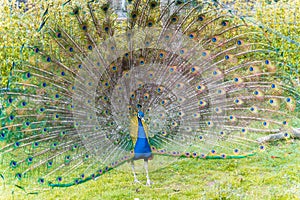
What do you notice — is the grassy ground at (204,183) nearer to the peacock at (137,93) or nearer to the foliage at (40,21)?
the peacock at (137,93)

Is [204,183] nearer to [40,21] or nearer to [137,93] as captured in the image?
[137,93]

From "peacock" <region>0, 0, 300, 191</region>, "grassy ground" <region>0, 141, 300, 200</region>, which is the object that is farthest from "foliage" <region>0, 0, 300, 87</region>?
"grassy ground" <region>0, 141, 300, 200</region>

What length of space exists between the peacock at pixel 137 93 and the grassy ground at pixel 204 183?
324 millimetres

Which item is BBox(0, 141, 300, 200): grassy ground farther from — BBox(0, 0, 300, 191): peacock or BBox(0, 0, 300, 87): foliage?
BBox(0, 0, 300, 87): foliage

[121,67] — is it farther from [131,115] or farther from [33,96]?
[33,96]

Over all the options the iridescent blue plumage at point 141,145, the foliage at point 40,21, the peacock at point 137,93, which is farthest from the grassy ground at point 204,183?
the foliage at point 40,21

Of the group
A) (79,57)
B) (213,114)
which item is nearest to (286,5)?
(213,114)

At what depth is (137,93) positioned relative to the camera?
14.8 ft

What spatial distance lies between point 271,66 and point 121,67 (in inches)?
71.0

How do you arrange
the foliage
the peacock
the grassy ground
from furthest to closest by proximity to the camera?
the foliage < the grassy ground < the peacock

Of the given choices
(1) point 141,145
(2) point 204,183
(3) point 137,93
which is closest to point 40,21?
(3) point 137,93

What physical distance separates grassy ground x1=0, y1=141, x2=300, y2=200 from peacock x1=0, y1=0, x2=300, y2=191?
32 cm

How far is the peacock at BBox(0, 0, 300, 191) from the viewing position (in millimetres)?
4039

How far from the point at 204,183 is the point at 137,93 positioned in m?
1.48
